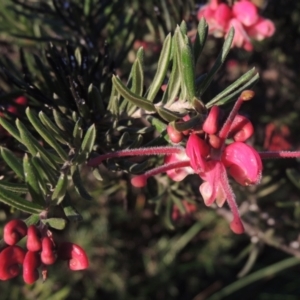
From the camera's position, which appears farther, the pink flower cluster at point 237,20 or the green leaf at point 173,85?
the pink flower cluster at point 237,20

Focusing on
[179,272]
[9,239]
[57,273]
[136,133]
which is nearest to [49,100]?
[136,133]

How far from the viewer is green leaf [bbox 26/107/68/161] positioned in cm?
49

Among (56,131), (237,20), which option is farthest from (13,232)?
(237,20)

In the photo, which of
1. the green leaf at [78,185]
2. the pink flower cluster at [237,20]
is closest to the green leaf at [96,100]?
the green leaf at [78,185]

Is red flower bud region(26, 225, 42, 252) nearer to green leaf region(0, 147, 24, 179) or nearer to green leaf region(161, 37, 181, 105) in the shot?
green leaf region(0, 147, 24, 179)

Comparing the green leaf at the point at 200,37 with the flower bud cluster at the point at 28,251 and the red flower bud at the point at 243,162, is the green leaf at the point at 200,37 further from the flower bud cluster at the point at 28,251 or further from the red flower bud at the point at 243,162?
the flower bud cluster at the point at 28,251

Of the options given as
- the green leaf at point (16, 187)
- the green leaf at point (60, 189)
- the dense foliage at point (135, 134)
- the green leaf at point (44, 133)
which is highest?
the green leaf at point (44, 133)

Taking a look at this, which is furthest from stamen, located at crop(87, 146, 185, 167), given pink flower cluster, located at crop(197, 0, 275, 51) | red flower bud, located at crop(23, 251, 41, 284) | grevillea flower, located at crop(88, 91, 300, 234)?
pink flower cluster, located at crop(197, 0, 275, 51)

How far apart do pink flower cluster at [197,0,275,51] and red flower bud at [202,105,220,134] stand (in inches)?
11.8

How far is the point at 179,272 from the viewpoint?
4.87 feet

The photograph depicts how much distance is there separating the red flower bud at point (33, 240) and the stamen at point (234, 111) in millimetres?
181

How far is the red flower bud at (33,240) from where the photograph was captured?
1.50ft

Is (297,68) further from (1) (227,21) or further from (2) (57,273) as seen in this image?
(2) (57,273)

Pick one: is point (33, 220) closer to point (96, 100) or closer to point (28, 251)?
point (28, 251)
